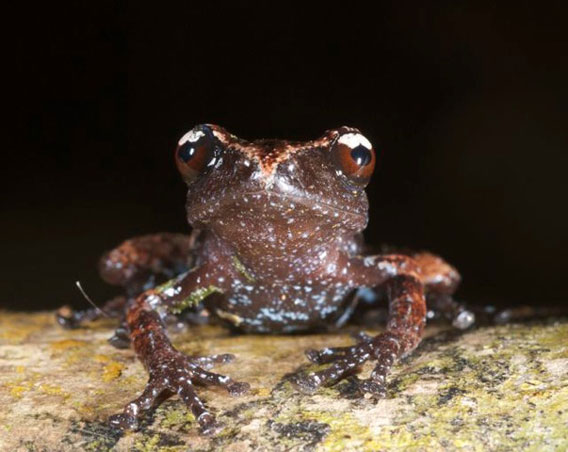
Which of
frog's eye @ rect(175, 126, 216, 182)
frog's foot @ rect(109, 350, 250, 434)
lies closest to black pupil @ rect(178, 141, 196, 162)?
frog's eye @ rect(175, 126, 216, 182)

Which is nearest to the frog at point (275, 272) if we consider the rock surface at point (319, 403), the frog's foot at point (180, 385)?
the frog's foot at point (180, 385)

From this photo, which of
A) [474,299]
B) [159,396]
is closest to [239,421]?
[159,396]

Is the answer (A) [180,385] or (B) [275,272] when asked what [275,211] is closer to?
(B) [275,272]

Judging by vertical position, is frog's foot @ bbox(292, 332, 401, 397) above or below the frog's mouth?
below

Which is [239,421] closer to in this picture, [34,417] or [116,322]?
[34,417]

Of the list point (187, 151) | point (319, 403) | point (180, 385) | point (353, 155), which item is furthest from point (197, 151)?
point (319, 403)

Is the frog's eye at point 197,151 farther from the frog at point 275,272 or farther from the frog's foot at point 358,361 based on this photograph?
the frog's foot at point 358,361

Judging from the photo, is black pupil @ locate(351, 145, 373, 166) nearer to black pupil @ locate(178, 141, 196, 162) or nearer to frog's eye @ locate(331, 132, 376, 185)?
frog's eye @ locate(331, 132, 376, 185)
